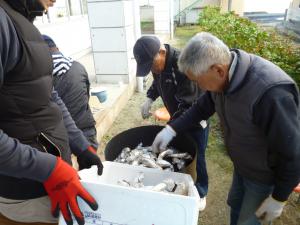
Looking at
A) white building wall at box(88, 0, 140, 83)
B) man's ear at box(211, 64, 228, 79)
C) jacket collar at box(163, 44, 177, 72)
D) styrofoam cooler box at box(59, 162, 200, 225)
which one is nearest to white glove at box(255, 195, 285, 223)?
styrofoam cooler box at box(59, 162, 200, 225)

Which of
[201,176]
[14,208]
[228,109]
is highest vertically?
[228,109]

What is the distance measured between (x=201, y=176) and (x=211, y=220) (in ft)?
1.66

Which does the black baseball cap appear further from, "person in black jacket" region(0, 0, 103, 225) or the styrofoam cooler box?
the styrofoam cooler box

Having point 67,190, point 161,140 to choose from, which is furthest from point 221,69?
point 67,190

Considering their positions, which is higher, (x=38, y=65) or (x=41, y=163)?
(x=38, y=65)

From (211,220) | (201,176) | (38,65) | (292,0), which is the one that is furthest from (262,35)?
(292,0)

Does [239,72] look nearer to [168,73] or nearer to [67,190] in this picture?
[168,73]

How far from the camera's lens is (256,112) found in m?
1.63

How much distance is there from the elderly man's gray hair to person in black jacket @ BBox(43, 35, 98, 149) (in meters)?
1.21

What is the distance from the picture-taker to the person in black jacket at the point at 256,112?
1540 mm

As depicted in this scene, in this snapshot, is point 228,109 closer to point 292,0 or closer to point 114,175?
point 114,175

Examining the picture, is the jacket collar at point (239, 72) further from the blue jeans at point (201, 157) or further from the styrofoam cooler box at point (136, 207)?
the blue jeans at point (201, 157)

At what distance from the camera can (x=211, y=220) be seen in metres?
3.11

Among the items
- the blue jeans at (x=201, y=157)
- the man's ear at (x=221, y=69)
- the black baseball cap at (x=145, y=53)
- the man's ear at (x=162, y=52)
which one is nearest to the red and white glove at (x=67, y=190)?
the man's ear at (x=221, y=69)
